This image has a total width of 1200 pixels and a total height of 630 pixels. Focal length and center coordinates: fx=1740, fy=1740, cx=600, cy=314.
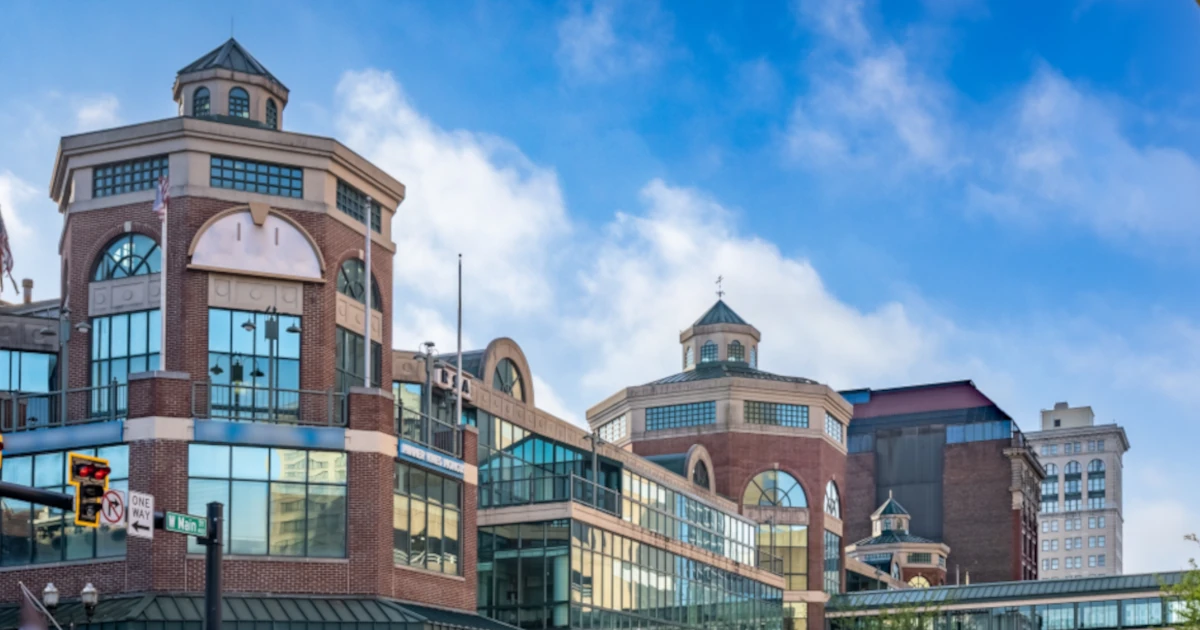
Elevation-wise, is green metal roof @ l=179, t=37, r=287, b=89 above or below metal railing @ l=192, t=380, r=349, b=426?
above

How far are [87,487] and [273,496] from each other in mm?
18843

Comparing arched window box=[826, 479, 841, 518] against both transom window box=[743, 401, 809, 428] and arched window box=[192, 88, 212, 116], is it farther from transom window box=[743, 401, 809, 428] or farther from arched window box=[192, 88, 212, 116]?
arched window box=[192, 88, 212, 116]

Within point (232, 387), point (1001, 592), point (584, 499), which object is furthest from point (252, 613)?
point (1001, 592)

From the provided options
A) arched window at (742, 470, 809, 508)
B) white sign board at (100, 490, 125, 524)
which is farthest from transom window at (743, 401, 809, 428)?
white sign board at (100, 490, 125, 524)

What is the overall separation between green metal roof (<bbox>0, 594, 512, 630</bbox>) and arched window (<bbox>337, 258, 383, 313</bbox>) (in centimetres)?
929

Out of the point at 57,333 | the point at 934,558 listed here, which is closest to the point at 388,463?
the point at 57,333

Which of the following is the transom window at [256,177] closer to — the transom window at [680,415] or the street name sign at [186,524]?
the street name sign at [186,524]

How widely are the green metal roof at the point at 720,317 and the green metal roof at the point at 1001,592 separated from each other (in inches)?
660

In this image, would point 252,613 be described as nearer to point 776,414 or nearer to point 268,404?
point 268,404

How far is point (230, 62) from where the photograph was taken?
175 ft

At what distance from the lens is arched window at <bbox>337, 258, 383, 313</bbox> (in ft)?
167

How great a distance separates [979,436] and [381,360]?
322ft

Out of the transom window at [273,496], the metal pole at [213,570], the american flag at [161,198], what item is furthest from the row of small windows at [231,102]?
the metal pole at [213,570]

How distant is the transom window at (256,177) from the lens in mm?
49312
